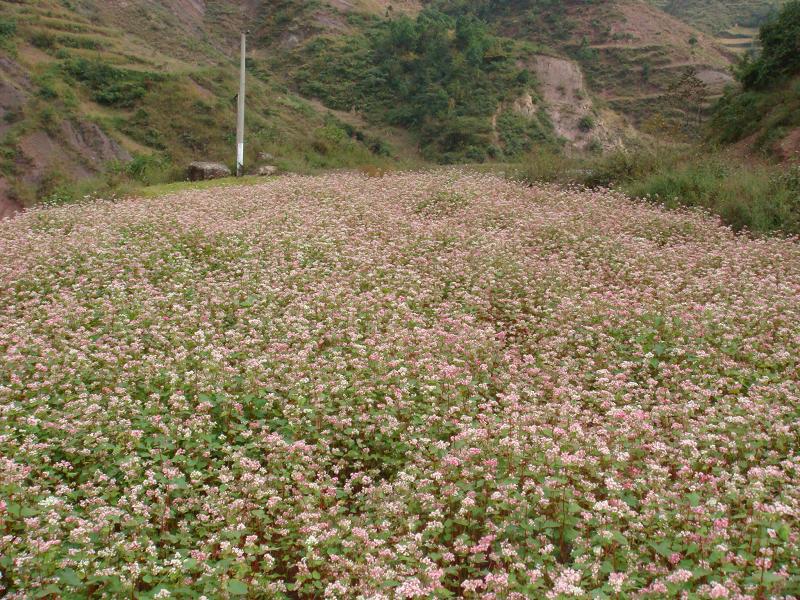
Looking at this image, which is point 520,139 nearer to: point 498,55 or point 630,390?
point 498,55

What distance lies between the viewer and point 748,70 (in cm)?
2525

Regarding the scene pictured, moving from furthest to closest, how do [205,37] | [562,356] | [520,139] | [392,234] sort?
[205,37]
[520,139]
[392,234]
[562,356]

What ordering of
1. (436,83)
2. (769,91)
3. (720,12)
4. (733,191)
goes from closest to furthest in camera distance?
(733,191), (769,91), (436,83), (720,12)

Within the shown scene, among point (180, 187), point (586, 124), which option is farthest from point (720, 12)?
point (180, 187)

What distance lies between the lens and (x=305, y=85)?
78.2 metres

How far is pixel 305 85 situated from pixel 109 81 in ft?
109

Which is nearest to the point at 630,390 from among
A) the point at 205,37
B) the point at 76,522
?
the point at 76,522

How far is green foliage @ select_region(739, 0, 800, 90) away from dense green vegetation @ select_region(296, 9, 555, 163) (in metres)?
35.4

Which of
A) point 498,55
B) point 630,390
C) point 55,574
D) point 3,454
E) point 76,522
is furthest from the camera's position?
point 498,55

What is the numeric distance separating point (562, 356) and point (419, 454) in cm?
319

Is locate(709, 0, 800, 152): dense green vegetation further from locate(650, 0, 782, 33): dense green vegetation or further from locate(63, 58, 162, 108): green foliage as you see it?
locate(650, 0, 782, 33): dense green vegetation

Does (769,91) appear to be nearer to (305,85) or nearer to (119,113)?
(119,113)

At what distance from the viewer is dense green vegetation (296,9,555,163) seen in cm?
6344

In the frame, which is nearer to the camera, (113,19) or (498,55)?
(113,19)
